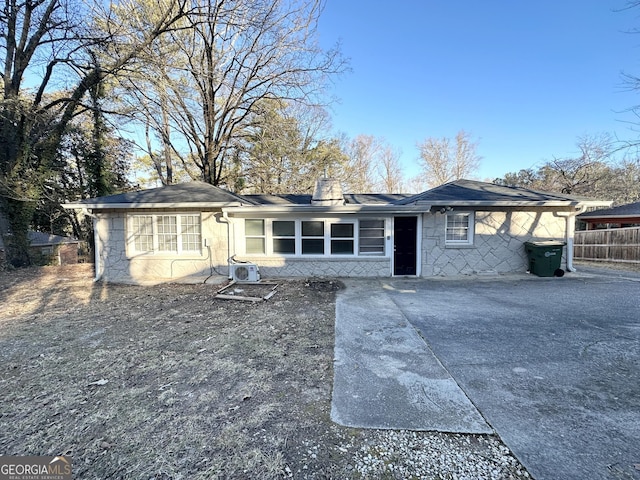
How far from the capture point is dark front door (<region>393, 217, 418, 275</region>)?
29.2ft

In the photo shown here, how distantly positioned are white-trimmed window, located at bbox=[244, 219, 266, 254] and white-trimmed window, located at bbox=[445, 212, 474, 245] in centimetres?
585

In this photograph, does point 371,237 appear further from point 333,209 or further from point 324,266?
point 324,266

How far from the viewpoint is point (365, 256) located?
28.9ft

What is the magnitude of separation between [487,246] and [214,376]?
871 cm

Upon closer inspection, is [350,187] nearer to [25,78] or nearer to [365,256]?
[365,256]

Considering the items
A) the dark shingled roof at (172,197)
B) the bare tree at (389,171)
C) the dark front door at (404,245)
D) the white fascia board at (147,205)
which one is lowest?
the dark front door at (404,245)

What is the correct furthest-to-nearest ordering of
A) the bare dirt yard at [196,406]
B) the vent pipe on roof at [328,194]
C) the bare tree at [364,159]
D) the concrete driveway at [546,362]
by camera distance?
the bare tree at [364,159], the vent pipe on roof at [328,194], the concrete driveway at [546,362], the bare dirt yard at [196,406]

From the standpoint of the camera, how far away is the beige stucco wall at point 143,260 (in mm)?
8766

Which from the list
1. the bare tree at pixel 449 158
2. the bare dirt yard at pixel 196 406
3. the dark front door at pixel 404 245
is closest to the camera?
the bare dirt yard at pixel 196 406

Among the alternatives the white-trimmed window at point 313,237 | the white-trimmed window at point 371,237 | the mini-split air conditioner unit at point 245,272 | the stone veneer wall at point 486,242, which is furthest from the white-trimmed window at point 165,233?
the stone veneer wall at point 486,242

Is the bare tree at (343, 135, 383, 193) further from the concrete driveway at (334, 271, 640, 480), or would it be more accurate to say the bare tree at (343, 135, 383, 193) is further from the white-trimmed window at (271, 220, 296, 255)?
the concrete driveway at (334, 271, 640, 480)

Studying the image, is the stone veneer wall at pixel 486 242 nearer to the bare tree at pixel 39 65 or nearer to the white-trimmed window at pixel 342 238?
the white-trimmed window at pixel 342 238

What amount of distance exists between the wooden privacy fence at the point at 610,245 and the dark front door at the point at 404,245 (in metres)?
9.60

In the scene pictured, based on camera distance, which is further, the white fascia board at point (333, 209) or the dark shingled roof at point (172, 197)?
the dark shingled roof at point (172, 197)
